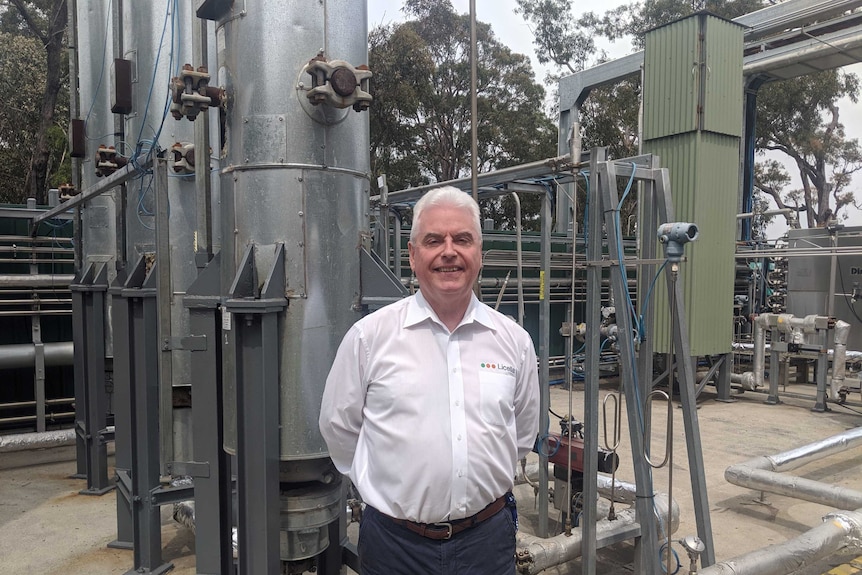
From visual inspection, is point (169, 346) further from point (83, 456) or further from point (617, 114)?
point (617, 114)

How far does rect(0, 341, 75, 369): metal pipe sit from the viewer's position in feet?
24.1

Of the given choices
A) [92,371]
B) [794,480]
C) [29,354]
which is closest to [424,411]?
[794,480]

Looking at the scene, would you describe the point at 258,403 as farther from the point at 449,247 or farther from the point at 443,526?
the point at 449,247

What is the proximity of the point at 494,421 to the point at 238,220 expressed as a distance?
5.22ft

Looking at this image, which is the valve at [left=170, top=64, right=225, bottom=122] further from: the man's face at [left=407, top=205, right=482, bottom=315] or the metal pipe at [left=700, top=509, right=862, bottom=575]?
the metal pipe at [left=700, top=509, right=862, bottom=575]

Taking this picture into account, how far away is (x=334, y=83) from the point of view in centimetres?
279

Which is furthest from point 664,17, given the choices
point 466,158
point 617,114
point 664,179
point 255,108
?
point 255,108

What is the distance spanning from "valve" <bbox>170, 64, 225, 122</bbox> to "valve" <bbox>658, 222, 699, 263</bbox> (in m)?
2.33

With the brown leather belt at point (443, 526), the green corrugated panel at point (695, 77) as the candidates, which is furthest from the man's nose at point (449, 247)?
the green corrugated panel at point (695, 77)

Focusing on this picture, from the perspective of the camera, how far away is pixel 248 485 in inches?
112

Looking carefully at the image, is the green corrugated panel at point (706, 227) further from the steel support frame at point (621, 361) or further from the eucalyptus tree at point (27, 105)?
the eucalyptus tree at point (27, 105)

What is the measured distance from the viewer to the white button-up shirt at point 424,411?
79.0 inches

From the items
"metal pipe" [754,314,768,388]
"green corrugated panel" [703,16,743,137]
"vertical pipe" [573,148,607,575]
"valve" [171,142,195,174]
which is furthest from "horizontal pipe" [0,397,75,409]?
"metal pipe" [754,314,768,388]

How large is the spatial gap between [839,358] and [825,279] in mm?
3220
